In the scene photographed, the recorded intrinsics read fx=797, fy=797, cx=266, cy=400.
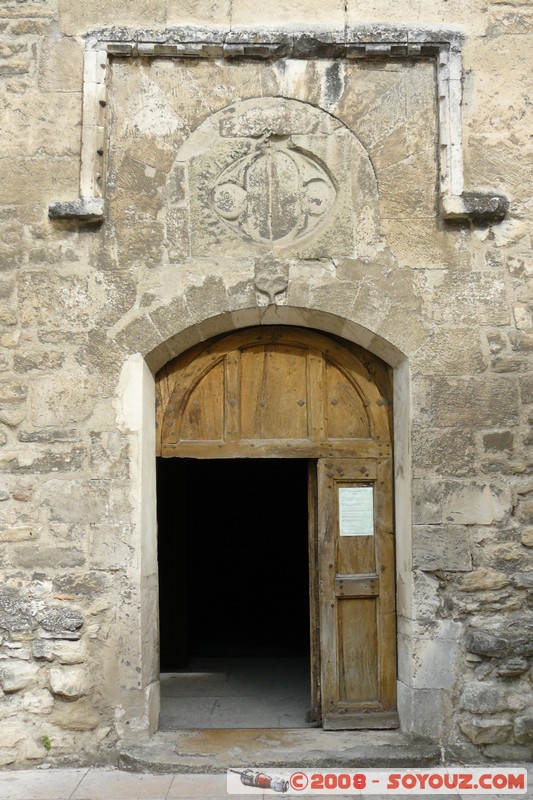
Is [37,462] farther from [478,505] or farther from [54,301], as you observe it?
[478,505]

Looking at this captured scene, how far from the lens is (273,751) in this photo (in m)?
3.83

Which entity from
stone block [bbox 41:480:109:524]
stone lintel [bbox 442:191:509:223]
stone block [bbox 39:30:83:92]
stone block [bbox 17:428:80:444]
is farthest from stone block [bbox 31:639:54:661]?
stone lintel [bbox 442:191:509:223]

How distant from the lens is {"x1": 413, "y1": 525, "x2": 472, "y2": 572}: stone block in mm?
3857

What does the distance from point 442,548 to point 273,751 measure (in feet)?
4.17

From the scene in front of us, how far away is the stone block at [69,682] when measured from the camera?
3.76 m

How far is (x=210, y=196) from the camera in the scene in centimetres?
401

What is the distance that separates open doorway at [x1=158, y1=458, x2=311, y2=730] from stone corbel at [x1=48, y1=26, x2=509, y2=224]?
254 cm

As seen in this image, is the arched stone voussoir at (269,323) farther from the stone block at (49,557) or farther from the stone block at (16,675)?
the stone block at (16,675)

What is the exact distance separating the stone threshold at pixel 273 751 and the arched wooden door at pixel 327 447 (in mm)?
198

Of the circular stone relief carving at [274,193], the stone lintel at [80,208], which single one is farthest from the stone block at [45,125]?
the circular stone relief carving at [274,193]

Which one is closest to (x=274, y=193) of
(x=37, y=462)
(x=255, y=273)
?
(x=255, y=273)

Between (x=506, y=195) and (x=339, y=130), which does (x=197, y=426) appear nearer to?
(x=339, y=130)

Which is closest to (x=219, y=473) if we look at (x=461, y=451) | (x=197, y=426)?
(x=197, y=426)

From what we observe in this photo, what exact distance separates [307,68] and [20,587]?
9.62 ft
